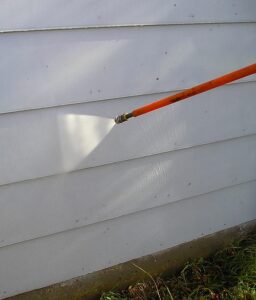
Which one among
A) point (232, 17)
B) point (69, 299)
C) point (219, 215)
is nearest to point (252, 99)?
point (232, 17)

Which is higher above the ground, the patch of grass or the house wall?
the house wall

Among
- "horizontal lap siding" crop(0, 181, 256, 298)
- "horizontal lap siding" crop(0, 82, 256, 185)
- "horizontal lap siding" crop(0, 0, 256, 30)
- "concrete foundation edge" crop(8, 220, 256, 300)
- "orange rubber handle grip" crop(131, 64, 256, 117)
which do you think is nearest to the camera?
"orange rubber handle grip" crop(131, 64, 256, 117)

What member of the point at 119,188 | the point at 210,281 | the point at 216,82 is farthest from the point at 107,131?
the point at 210,281

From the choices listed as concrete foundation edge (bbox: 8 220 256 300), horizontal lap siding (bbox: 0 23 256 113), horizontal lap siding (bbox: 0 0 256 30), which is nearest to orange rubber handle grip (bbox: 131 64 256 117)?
horizontal lap siding (bbox: 0 23 256 113)

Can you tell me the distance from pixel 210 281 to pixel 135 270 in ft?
1.29

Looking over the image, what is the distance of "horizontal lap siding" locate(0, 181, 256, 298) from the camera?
63.2 inches

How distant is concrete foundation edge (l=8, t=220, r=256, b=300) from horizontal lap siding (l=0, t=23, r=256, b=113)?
0.86 metres

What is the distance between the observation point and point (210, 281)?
6.27 feet

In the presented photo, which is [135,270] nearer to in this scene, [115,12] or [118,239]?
[118,239]

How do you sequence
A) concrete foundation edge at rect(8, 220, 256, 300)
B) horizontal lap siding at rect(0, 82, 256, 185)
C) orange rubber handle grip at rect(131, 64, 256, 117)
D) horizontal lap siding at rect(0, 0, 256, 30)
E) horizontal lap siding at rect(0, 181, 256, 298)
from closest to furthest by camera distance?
orange rubber handle grip at rect(131, 64, 256, 117) < horizontal lap siding at rect(0, 0, 256, 30) < horizontal lap siding at rect(0, 82, 256, 185) < horizontal lap siding at rect(0, 181, 256, 298) < concrete foundation edge at rect(8, 220, 256, 300)

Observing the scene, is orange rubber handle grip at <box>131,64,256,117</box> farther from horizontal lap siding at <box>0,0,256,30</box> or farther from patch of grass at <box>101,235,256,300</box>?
patch of grass at <box>101,235,256,300</box>

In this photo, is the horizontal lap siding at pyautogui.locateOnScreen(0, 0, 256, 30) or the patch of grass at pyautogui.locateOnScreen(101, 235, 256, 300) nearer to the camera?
the horizontal lap siding at pyautogui.locateOnScreen(0, 0, 256, 30)

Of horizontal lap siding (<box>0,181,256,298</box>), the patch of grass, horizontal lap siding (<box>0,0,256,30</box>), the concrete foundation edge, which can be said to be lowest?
the patch of grass

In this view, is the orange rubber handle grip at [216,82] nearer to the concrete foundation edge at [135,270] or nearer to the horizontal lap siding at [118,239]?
the horizontal lap siding at [118,239]
